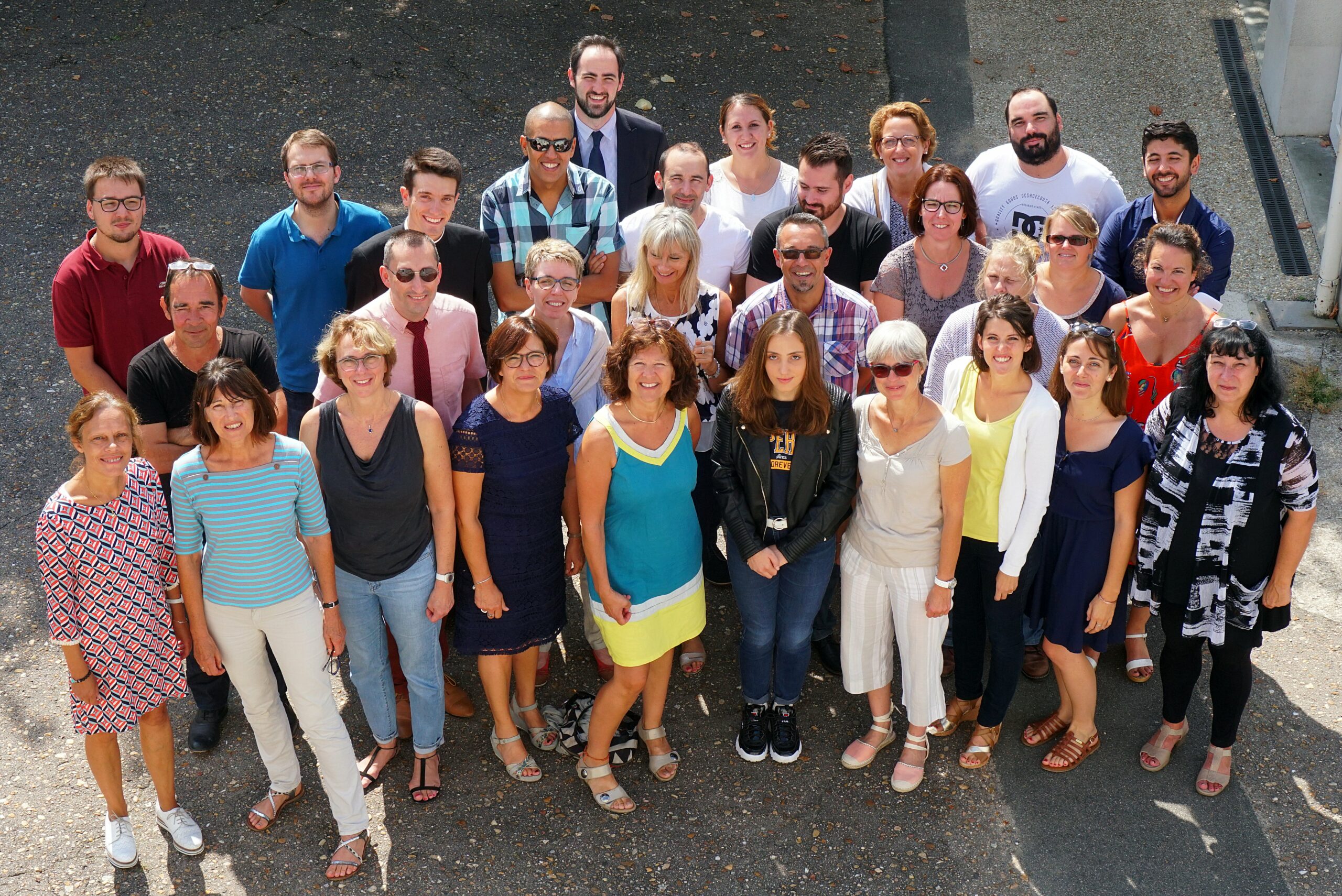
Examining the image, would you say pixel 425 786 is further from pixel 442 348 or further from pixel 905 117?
pixel 905 117

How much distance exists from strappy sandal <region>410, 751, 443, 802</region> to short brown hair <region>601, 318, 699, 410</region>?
69.1 inches

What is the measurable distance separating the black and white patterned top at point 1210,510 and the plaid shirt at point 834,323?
1.27 meters

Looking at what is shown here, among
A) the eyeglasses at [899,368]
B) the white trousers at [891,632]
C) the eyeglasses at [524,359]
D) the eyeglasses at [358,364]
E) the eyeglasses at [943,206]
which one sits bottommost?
the white trousers at [891,632]

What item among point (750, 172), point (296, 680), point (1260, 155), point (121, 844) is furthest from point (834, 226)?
point (1260, 155)

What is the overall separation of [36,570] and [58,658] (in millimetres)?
667

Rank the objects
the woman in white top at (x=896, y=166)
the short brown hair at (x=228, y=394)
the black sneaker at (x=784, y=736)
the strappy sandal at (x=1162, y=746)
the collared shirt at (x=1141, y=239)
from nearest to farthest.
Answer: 1. the short brown hair at (x=228, y=394)
2. the strappy sandal at (x=1162, y=746)
3. the black sneaker at (x=784, y=736)
4. the collared shirt at (x=1141, y=239)
5. the woman in white top at (x=896, y=166)

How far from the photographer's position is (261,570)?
4.48 m

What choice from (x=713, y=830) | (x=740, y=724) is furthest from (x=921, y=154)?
(x=713, y=830)

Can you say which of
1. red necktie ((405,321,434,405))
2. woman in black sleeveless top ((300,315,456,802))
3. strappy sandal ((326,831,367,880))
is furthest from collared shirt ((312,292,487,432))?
strappy sandal ((326,831,367,880))

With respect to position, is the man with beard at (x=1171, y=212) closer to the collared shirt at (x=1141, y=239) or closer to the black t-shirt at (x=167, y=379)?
the collared shirt at (x=1141, y=239)

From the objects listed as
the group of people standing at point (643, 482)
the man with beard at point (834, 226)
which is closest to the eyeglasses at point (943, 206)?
the group of people standing at point (643, 482)

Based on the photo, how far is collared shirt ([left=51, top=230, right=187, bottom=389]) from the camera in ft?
17.6

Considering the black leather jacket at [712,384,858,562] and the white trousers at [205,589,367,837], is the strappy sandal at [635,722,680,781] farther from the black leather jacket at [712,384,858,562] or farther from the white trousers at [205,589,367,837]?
the white trousers at [205,589,367,837]

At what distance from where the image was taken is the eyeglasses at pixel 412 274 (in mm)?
5004
